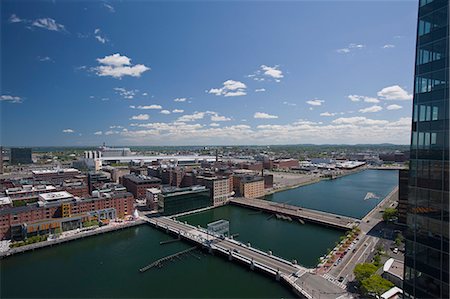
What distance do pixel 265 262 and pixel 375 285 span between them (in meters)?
8.12

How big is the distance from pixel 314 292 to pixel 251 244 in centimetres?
1008

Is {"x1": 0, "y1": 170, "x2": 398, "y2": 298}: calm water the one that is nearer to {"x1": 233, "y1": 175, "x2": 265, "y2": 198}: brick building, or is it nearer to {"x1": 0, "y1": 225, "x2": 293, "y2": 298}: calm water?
{"x1": 0, "y1": 225, "x2": 293, "y2": 298}: calm water

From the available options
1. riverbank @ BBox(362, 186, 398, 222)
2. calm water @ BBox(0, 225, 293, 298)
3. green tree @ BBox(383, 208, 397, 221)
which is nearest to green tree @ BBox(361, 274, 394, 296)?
calm water @ BBox(0, 225, 293, 298)

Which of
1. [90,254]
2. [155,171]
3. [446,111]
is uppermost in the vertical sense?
[446,111]

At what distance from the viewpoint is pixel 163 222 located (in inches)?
1277

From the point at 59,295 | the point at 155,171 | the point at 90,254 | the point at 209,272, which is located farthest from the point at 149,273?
the point at 155,171

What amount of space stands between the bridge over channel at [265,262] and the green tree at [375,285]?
1215 mm

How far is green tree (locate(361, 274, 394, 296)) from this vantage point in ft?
47.9

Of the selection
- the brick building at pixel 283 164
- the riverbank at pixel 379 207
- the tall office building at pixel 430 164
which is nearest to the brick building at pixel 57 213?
the riverbank at pixel 379 207

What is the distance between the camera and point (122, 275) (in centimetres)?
1983

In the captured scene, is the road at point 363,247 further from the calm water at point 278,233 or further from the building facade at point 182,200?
the building facade at point 182,200

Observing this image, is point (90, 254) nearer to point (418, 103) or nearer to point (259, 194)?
point (418, 103)

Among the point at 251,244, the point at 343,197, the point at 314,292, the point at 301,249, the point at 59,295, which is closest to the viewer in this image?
the point at 314,292

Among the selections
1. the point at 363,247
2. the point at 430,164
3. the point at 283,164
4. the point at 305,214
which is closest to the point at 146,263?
the point at 363,247
